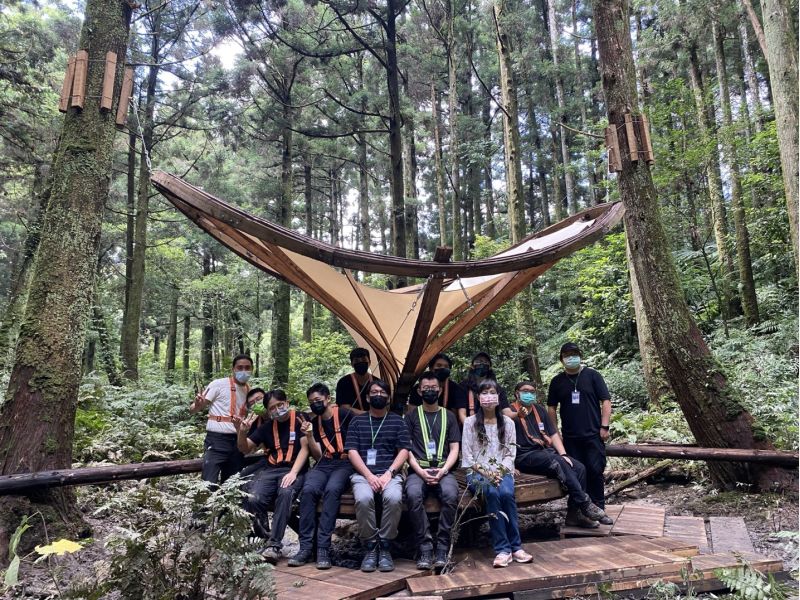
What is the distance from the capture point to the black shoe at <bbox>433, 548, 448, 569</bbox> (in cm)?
389

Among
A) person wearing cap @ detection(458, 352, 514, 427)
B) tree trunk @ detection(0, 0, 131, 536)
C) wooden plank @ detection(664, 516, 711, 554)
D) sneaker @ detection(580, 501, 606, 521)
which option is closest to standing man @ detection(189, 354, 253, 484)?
tree trunk @ detection(0, 0, 131, 536)

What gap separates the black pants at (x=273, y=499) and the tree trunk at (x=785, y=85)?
6.94 m

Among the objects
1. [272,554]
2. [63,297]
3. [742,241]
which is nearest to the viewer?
[272,554]

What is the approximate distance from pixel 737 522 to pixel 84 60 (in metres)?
7.53

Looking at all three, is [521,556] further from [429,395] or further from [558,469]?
[429,395]

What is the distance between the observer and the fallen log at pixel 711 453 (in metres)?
5.03

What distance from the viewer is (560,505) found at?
5.91m

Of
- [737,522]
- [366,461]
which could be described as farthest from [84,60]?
[737,522]

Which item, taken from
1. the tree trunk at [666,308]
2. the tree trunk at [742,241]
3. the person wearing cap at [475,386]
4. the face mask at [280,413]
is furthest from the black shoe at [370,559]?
the tree trunk at [742,241]

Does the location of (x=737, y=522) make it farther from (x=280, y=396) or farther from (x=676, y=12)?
(x=676, y=12)

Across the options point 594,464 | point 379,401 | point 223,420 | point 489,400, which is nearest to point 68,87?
point 223,420

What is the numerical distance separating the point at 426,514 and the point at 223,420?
7.08 feet

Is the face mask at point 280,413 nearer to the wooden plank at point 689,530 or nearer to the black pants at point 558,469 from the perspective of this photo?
the black pants at point 558,469

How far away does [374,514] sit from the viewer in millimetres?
4086
